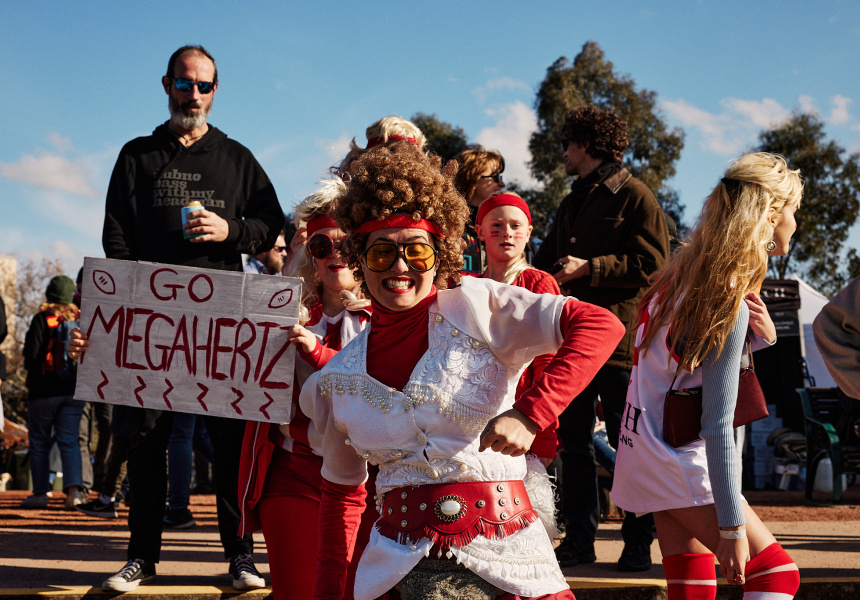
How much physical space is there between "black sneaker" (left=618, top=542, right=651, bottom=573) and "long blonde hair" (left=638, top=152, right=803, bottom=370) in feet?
6.29

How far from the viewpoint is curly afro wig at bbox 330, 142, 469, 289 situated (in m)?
2.52

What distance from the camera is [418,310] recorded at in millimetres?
2529

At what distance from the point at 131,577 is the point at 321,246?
2.09 meters

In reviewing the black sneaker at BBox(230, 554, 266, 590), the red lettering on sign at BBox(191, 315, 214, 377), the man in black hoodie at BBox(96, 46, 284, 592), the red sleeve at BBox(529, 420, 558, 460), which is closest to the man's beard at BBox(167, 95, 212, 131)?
the man in black hoodie at BBox(96, 46, 284, 592)

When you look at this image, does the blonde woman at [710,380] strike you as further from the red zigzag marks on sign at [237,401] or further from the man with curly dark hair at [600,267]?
the red zigzag marks on sign at [237,401]

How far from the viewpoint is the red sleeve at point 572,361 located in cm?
212

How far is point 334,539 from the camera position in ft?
8.52

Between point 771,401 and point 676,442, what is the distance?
1184 centimetres

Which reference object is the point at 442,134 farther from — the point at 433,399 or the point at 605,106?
the point at 433,399

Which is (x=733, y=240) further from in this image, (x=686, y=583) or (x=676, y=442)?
(x=686, y=583)

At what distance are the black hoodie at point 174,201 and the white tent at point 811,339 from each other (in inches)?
474

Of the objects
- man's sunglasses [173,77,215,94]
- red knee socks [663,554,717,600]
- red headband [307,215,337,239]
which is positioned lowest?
red knee socks [663,554,717,600]

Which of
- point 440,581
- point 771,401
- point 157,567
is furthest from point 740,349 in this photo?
point 771,401

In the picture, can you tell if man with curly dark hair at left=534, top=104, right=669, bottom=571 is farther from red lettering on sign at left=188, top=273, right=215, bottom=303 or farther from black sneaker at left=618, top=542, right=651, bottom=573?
red lettering on sign at left=188, top=273, right=215, bottom=303
